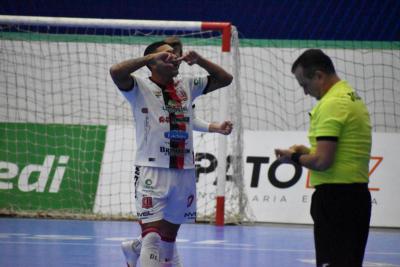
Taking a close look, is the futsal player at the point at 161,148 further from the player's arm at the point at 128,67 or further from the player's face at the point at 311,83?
the player's face at the point at 311,83

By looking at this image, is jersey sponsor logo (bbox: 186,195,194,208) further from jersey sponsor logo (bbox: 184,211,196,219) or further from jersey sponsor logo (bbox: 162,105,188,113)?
jersey sponsor logo (bbox: 162,105,188,113)

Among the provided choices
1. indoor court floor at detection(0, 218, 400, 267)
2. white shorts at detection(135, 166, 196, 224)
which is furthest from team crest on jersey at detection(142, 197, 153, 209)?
indoor court floor at detection(0, 218, 400, 267)

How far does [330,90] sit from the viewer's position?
4711mm

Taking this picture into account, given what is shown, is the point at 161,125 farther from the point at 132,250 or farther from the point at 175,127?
the point at 132,250

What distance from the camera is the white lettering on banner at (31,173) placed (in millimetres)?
Answer: 13145

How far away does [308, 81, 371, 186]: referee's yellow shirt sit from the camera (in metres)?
4.56

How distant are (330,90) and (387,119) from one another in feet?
31.5

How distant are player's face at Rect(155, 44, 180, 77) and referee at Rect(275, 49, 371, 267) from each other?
1.56m

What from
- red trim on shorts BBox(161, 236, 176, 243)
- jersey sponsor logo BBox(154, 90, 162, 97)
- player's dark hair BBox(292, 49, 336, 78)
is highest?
jersey sponsor logo BBox(154, 90, 162, 97)

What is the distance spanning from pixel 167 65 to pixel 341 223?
2060 millimetres

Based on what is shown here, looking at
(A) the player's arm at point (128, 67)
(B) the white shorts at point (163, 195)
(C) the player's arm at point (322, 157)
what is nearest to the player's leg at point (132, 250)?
(B) the white shorts at point (163, 195)

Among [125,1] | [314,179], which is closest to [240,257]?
[314,179]

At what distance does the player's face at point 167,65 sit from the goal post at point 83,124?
6021 millimetres

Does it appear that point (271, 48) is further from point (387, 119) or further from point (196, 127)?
point (196, 127)
